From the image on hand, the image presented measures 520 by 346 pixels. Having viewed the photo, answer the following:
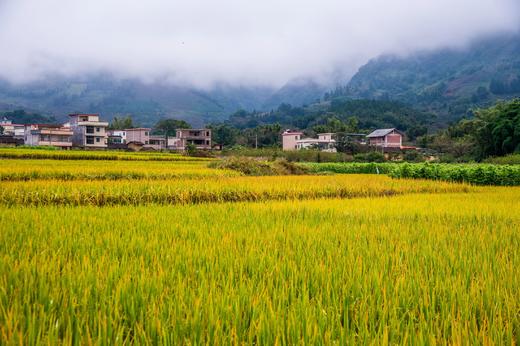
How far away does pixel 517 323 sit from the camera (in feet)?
7.04

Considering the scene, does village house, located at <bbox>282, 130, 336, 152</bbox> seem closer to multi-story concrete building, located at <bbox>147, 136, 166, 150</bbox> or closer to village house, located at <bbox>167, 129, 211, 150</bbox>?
village house, located at <bbox>167, 129, 211, 150</bbox>

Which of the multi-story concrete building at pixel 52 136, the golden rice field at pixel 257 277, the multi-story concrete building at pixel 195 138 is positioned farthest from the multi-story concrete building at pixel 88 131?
the golden rice field at pixel 257 277

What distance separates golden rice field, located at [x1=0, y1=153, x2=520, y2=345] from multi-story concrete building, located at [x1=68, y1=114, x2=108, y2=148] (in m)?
51.5

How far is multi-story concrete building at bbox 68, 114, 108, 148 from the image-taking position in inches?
2104

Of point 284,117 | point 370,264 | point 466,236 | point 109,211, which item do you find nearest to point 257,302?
point 370,264

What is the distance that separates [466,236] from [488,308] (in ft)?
8.70

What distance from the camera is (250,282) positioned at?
263 cm

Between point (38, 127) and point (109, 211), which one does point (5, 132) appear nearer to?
point (38, 127)

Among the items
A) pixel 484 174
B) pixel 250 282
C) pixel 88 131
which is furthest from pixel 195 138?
pixel 250 282

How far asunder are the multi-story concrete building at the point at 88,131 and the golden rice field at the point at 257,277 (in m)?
51.5

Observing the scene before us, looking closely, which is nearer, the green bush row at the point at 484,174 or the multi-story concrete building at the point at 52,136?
the green bush row at the point at 484,174

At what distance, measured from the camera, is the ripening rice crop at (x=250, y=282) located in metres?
1.87

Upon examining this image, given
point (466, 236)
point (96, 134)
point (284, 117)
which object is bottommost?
point (466, 236)

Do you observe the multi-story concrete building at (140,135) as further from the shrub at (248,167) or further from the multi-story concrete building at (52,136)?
the shrub at (248,167)
